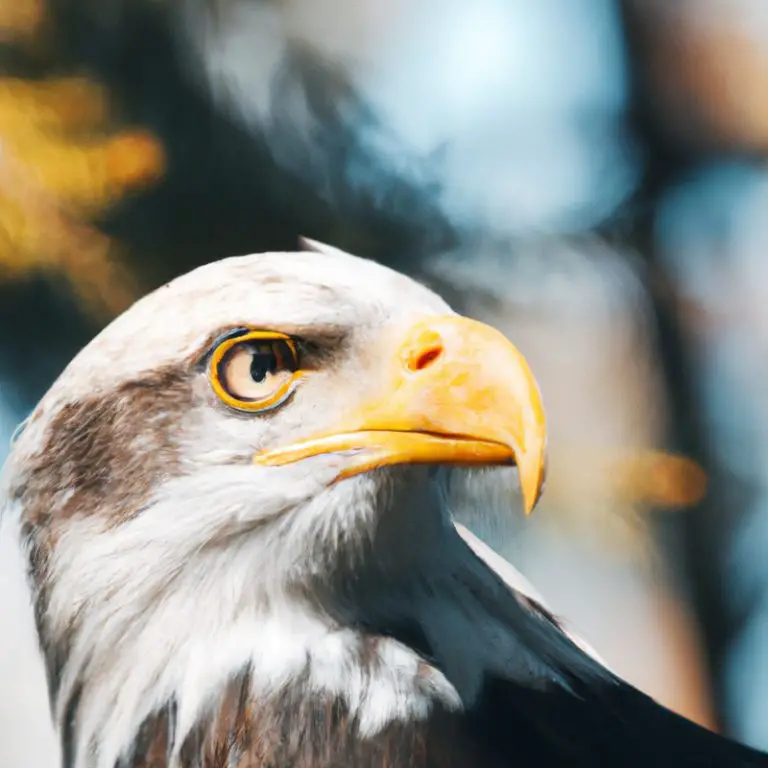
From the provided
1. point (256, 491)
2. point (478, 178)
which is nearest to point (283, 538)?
point (256, 491)

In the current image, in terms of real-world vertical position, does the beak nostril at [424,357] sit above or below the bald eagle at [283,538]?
above

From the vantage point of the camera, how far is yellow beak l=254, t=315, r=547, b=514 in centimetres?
63

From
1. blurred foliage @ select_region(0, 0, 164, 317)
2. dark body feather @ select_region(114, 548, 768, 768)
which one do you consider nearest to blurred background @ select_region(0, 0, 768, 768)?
blurred foliage @ select_region(0, 0, 164, 317)

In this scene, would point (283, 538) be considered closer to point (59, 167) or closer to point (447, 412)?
point (447, 412)

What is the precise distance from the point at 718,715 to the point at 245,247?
2.07 feet

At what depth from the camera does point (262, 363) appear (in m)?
0.69

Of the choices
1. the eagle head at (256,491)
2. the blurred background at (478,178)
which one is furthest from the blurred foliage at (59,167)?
the eagle head at (256,491)

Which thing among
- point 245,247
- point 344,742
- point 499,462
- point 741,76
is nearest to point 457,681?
point 344,742

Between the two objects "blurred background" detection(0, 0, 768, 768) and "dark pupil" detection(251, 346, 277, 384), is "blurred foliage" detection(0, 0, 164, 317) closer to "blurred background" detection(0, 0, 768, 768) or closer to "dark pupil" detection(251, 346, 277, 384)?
"blurred background" detection(0, 0, 768, 768)

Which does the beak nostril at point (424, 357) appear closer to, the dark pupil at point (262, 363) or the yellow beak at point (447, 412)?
the yellow beak at point (447, 412)

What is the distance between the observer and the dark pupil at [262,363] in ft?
2.28

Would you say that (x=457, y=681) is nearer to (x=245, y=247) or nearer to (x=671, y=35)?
(x=245, y=247)

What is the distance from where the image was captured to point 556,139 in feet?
A: 3.12

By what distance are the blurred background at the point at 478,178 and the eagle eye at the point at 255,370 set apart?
0.24 metres
